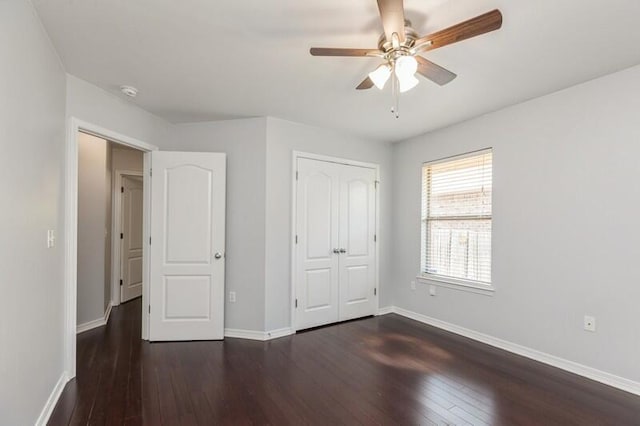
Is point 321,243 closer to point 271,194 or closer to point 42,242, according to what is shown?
point 271,194

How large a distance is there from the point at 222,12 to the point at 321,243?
8.69ft

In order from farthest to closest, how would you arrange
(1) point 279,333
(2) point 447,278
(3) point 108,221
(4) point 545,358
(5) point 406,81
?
(3) point 108,221
(2) point 447,278
(1) point 279,333
(4) point 545,358
(5) point 406,81

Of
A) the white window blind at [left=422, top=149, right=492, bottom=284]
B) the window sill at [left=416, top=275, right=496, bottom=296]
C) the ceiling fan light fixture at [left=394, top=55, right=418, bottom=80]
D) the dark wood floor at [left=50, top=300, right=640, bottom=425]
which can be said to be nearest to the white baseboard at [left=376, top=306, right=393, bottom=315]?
the window sill at [left=416, top=275, right=496, bottom=296]

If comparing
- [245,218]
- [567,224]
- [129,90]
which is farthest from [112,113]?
[567,224]

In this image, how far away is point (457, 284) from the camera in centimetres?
365

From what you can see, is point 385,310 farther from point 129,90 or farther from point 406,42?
point 129,90

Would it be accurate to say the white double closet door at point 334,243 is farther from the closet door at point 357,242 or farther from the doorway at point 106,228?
the doorway at point 106,228

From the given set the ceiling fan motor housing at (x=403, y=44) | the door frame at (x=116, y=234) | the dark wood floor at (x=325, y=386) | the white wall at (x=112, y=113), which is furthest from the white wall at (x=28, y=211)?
the door frame at (x=116, y=234)

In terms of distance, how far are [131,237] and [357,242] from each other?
3581 millimetres

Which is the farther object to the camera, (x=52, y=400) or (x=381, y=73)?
(x=52, y=400)

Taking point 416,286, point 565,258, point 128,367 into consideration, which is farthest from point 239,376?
point 565,258

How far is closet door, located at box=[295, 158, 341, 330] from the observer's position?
3729 mm

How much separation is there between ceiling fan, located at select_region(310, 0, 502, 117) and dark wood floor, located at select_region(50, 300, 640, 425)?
214 cm

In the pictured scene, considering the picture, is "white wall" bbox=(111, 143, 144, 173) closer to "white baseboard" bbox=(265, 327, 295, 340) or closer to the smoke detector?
the smoke detector
